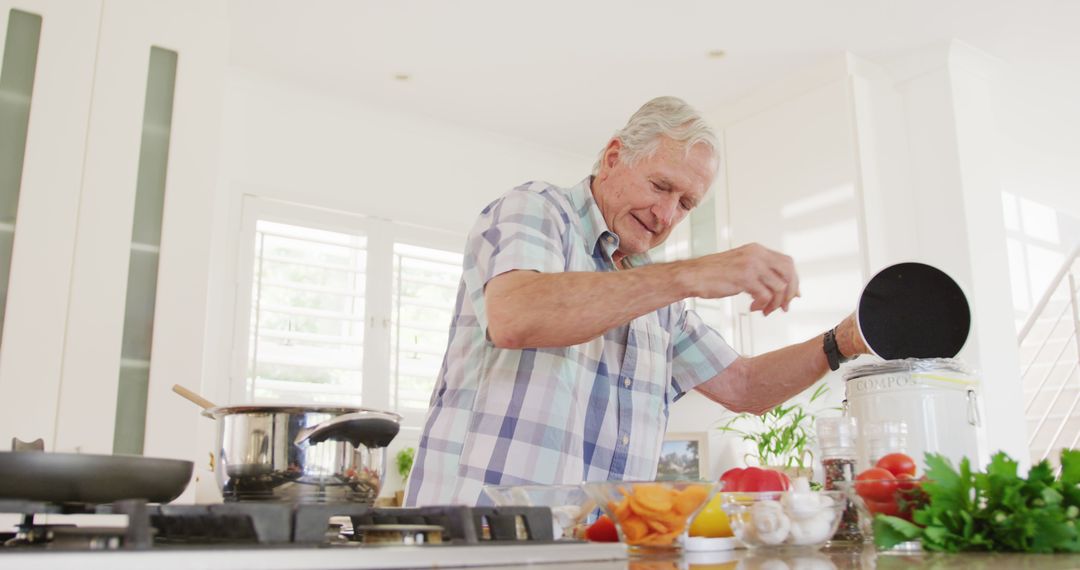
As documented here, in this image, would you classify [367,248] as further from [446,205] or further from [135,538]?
[135,538]

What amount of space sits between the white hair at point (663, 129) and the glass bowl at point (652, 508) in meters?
0.86

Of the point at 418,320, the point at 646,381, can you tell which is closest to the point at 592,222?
the point at 646,381

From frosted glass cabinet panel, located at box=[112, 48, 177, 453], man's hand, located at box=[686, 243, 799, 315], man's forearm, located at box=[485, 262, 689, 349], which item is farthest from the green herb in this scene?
man's hand, located at box=[686, 243, 799, 315]

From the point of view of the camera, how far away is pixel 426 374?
423 centimetres

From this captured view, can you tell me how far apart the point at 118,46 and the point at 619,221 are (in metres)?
1.87

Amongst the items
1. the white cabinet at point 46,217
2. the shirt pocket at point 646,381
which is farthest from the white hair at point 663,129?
the white cabinet at point 46,217

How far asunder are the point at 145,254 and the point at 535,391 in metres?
1.73

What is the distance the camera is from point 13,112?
8.57ft

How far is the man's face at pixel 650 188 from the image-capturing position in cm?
161

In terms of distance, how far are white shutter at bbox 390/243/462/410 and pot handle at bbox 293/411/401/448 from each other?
3.19 metres

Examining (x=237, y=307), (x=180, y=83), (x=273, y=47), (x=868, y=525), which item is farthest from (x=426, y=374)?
(x=868, y=525)

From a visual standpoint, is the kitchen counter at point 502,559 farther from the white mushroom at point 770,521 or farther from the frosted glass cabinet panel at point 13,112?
the frosted glass cabinet panel at point 13,112

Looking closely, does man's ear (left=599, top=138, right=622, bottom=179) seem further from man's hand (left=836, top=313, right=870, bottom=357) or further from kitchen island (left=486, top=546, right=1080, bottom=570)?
kitchen island (left=486, top=546, right=1080, bottom=570)

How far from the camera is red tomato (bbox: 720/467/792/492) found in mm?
965
